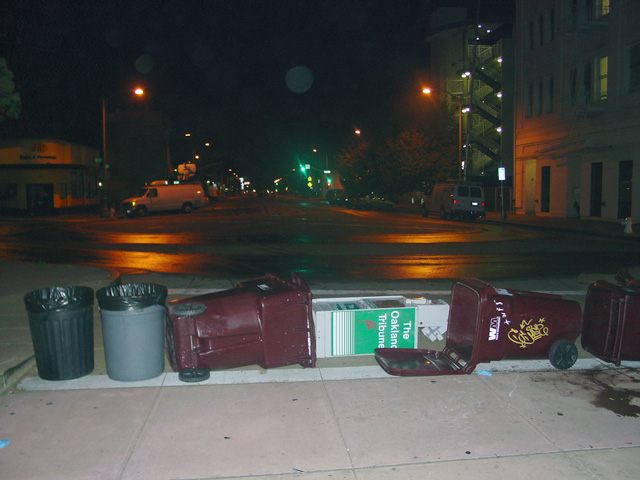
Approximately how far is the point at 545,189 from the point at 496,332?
110 feet

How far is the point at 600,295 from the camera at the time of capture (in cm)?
645

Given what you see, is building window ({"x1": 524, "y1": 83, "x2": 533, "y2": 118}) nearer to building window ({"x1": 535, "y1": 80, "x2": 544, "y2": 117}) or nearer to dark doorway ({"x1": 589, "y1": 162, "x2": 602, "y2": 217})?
building window ({"x1": 535, "y1": 80, "x2": 544, "y2": 117})

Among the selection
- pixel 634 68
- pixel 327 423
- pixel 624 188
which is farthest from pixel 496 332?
pixel 634 68

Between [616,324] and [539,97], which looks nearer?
[616,324]

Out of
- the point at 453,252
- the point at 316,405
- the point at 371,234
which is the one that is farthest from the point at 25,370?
the point at 371,234

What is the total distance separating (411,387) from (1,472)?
12.0 ft

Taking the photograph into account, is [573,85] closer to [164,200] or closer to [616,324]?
[164,200]

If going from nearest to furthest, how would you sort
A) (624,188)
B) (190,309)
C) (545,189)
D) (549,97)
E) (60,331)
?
1. (190,309)
2. (60,331)
3. (624,188)
4. (549,97)
5. (545,189)

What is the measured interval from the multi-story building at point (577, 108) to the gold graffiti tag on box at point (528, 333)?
80.6ft

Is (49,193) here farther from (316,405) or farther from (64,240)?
(316,405)

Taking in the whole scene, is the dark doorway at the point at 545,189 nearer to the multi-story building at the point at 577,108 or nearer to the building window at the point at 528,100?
the multi-story building at the point at 577,108

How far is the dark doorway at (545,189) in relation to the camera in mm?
Result: 36156

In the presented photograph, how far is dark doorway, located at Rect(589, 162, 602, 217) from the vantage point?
101 feet

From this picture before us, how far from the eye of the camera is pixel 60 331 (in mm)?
5680
